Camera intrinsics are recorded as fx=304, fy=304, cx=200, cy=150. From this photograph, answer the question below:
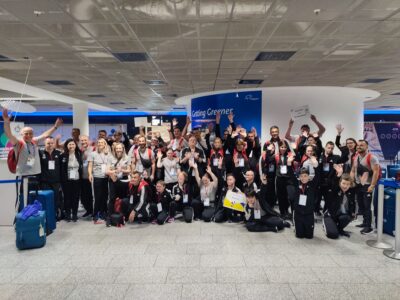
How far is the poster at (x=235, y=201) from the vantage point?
17.1 ft

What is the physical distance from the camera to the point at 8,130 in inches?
162

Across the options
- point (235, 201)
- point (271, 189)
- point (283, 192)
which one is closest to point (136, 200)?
point (235, 201)

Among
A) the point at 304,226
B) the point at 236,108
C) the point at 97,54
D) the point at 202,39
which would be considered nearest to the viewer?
the point at 304,226

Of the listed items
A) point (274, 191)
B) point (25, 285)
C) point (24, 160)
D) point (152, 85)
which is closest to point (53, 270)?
point (25, 285)

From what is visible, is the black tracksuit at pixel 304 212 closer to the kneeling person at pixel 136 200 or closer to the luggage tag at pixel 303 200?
the luggage tag at pixel 303 200

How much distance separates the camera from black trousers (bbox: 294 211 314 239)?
450 centimetres

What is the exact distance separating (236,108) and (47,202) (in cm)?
570

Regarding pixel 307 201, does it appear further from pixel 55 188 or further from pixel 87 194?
pixel 55 188

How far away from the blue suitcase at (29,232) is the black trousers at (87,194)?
4.70ft

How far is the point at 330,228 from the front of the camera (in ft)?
14.8

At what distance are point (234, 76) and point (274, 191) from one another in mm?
3499

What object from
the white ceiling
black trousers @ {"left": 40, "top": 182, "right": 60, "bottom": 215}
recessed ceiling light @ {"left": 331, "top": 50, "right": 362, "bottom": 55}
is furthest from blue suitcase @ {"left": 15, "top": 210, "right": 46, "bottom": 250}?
recessed ceiling light @ {"left": 331, "top": 50, "right": 362, "bottom": 55}

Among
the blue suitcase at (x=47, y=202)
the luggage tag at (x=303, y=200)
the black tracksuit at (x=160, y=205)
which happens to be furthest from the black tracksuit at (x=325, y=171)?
the blue suitcase at (x=47, y=202)

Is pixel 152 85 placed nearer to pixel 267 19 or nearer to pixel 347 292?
pixel 267 19
